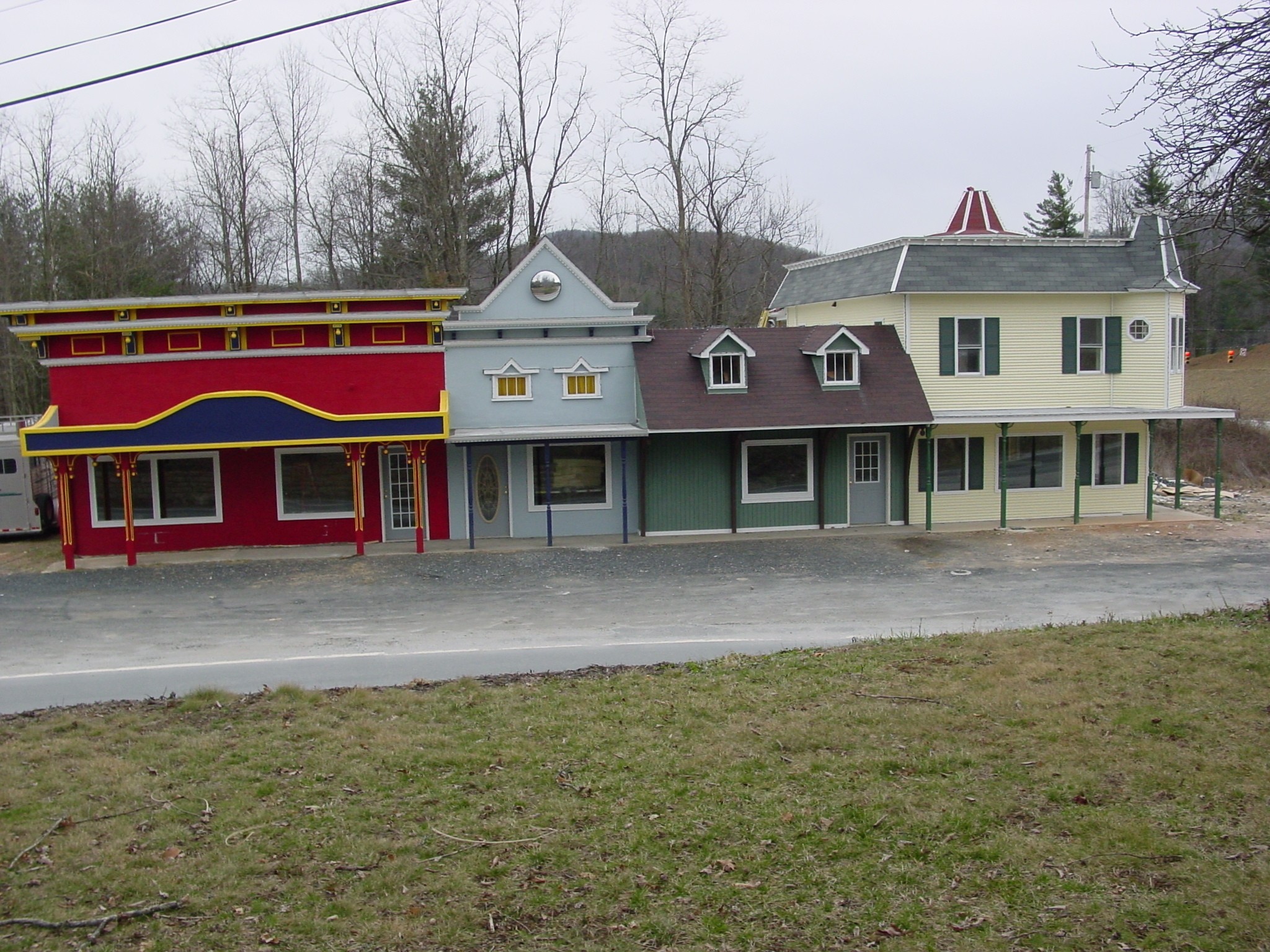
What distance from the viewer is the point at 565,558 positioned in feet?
69.1

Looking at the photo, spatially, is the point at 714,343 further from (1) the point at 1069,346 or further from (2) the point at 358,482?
(1) the point at 1069,346

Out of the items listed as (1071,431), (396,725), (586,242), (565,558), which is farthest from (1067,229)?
(396,725)

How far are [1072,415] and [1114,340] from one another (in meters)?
2.82

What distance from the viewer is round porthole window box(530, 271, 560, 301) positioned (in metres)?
23.9

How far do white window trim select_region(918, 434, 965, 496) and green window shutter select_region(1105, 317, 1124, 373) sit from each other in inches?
146

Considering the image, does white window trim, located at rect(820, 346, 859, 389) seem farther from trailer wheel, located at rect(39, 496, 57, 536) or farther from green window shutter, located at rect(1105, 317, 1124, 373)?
trailer wheel, located at rect(39, 496, 57, 536)

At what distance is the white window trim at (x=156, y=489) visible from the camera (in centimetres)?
2280

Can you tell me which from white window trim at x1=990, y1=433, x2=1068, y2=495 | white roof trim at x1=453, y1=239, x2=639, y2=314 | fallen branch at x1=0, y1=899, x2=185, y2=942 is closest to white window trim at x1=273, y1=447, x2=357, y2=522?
white roof trim at x1=453, y1=239, x2=639, y2=314

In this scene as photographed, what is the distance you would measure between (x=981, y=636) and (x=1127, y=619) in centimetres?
300

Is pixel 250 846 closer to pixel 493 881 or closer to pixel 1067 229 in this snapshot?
pixel 493 881

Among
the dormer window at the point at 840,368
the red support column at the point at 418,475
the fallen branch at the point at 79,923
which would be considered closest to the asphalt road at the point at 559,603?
the red support column at the point at 418,475

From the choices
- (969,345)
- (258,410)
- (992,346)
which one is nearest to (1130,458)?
(992,346)

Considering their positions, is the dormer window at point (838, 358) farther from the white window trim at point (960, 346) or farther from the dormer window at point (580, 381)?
the dormer window at point (580, 381)

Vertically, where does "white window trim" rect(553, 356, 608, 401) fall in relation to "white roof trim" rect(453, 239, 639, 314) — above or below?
below
